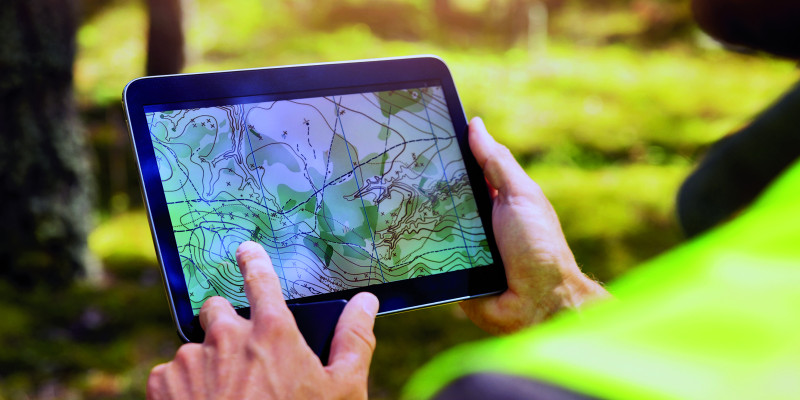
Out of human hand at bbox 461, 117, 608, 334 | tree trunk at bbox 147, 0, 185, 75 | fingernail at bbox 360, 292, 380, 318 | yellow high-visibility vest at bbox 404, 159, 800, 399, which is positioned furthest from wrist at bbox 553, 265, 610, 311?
tree trunk at bbox 147, 0, 185, 75

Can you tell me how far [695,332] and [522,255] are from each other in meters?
1.15

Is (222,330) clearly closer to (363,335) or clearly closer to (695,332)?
(363,335)

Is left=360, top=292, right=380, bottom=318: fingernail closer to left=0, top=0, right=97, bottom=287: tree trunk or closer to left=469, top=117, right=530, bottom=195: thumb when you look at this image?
left=469, top=117, right=530, bottom=195: thumb

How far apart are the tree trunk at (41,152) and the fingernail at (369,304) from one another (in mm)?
2813

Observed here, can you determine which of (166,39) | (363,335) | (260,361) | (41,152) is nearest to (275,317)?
(260,361)

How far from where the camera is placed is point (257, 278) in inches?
45.6

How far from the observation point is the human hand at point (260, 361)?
1.00m

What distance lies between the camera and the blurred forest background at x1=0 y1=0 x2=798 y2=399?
3.36 m

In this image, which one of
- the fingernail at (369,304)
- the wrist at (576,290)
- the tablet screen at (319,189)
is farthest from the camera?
the wrist at (576,290)

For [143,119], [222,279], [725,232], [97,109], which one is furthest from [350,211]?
[97,109]

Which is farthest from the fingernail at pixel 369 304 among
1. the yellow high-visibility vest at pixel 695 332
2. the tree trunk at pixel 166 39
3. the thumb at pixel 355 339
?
the tree trunk at pixel 166 39

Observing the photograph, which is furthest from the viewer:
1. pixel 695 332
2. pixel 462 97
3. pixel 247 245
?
pixel 462 97

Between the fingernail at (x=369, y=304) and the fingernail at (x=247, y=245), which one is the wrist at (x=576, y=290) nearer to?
the fingernail at (x=369, y=304)

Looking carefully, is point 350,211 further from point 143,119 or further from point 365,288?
point 143,119
